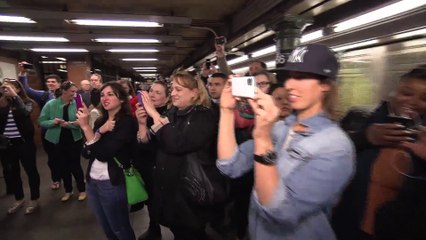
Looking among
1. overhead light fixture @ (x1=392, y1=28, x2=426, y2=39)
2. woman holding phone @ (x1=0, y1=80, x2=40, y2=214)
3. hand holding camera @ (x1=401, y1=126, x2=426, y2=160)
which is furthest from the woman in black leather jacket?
woman holding phone @ (x1=0, y1=80, x2=40, y2=214)

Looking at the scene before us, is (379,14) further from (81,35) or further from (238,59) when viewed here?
(81,35)

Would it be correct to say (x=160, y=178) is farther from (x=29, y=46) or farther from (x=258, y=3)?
(x=29, y=46)

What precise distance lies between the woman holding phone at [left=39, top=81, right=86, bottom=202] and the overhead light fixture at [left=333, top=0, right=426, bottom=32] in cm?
347

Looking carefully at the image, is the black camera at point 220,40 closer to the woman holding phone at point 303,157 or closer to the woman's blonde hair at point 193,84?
the woman's blonde hair at point 193,84

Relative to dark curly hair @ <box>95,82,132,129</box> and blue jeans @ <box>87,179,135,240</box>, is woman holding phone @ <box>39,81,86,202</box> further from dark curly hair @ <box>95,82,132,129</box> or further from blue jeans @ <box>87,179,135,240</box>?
blue jeans @ <box>87,179,135,240</box>

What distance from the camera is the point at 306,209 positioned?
92 cm

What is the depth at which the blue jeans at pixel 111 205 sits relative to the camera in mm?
1983

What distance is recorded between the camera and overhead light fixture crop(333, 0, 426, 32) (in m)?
2.26

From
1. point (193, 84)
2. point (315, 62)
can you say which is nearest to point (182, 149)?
point (193, 84)

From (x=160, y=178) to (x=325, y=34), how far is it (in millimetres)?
2930

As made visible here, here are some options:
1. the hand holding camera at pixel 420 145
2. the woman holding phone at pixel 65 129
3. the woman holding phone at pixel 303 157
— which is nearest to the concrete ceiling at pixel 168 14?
the woman holding phone at pixel 65 129

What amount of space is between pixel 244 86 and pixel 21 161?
11.5ft

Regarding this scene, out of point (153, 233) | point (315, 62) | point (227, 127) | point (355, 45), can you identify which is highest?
point (355, 45)

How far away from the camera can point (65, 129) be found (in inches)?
141
